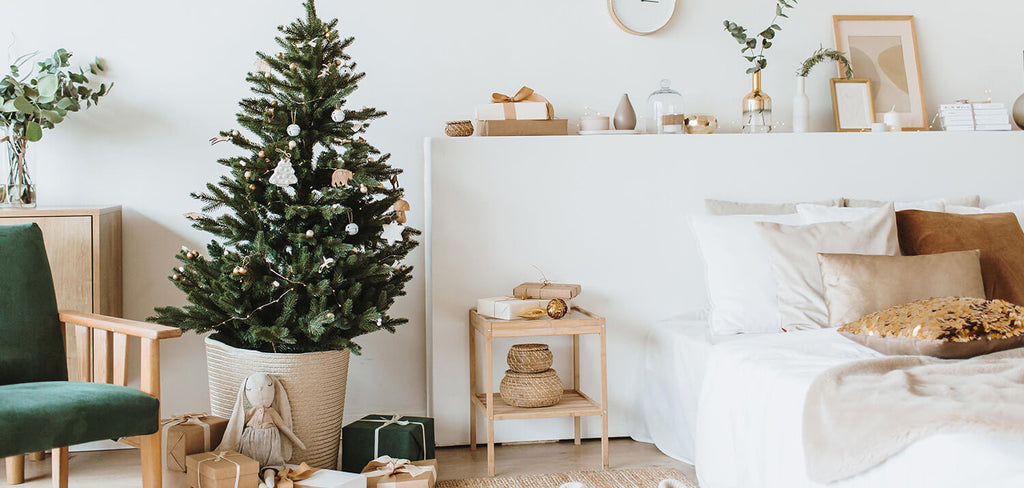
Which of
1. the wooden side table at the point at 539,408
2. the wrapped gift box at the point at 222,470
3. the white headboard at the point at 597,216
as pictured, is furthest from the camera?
the white headboard at the point at 597,216

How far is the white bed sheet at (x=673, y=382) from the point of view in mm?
2777

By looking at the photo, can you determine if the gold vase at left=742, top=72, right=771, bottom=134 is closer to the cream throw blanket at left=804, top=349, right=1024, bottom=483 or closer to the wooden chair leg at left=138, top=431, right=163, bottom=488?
the cream throw blanket at left=804, top=349, right=1024, bottom=483

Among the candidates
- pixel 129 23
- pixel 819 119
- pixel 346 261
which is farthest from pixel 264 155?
pixel 819 119

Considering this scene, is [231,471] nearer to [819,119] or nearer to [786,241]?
[786,241]

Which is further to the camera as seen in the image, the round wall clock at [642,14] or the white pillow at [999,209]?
the round wall clock at [642,14]

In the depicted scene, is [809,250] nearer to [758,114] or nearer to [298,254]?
[758,114]

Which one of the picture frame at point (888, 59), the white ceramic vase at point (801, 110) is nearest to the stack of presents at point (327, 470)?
the white ceramic vase at point (801, 110)

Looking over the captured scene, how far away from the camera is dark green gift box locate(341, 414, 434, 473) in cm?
262

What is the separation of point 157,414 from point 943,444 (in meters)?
1.80

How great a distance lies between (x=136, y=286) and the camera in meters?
3.18

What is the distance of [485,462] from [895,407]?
1569 mm

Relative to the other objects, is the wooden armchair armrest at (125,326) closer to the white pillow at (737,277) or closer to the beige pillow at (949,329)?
the white pillow at (737,277)

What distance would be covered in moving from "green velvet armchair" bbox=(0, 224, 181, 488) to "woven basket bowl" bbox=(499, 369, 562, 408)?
1.14m

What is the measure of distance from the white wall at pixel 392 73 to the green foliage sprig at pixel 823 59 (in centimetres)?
6
